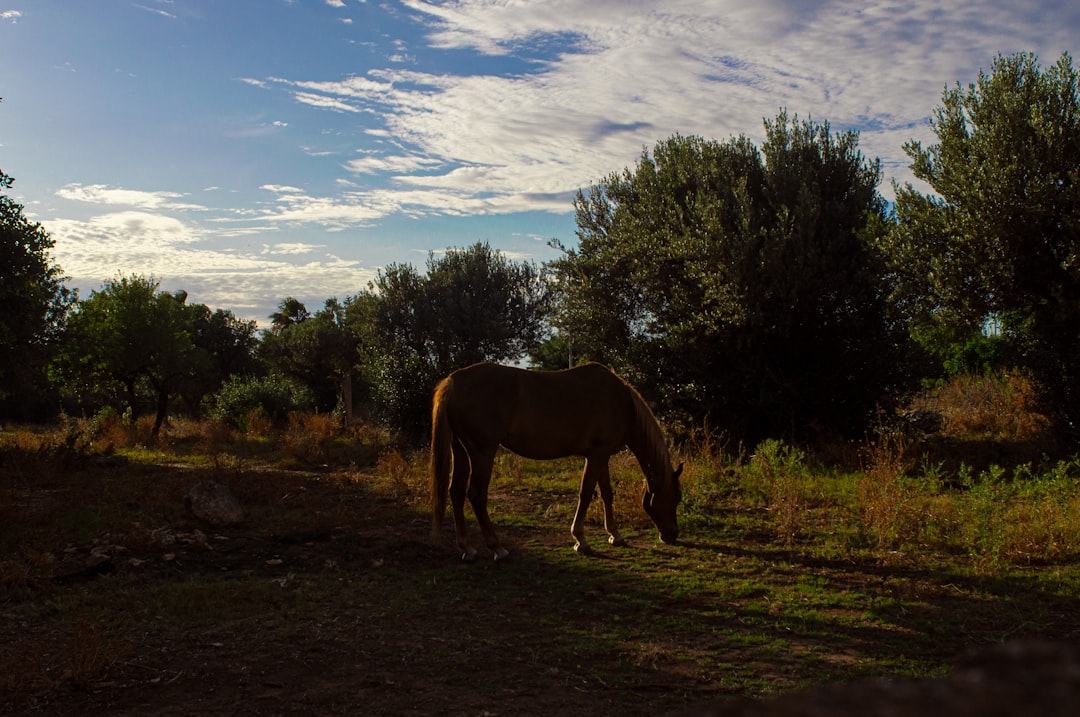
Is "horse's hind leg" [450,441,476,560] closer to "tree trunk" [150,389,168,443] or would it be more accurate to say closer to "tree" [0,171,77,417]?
"tree" [0,171,77,417]

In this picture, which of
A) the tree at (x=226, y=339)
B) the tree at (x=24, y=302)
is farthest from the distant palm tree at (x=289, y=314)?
the tree at (x=24, y=302)

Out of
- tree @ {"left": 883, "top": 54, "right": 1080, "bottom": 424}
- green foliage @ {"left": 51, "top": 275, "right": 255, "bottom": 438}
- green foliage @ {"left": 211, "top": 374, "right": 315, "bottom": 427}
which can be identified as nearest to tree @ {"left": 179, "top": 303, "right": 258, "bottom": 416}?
green foliage @ {"left": 211, "top": 374, "right": 315, "bottom": 427}

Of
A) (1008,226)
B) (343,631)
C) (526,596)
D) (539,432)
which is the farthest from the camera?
(1008,226)

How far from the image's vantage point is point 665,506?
853 cm

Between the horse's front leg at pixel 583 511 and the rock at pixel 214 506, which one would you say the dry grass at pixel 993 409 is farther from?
the rock at pixel 214 506

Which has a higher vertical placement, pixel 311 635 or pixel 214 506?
pixel 214 506

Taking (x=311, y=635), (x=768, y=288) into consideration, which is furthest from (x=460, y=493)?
(x=768, y=288)

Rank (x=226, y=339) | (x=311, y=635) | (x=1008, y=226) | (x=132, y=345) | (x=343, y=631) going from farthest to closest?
(x=226, y=339) → (x=132, y=345) → (x=1008, y=226) → (x=343, y=631) → (x=311, y=635)

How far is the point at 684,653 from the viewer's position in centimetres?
535

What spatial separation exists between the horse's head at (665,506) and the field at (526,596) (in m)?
0.19

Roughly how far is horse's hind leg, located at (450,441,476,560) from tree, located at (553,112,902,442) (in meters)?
6.66

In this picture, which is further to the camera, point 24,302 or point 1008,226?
point 24,302

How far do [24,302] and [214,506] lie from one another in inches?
301

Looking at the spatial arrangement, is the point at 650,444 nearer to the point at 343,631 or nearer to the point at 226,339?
the point at 343,631
